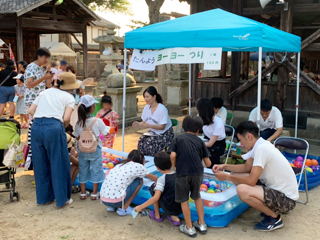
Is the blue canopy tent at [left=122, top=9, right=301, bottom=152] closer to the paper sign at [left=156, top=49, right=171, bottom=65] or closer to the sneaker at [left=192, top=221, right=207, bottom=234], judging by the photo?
the paper sign at [left=156, top=49, right=171, bottom=65]

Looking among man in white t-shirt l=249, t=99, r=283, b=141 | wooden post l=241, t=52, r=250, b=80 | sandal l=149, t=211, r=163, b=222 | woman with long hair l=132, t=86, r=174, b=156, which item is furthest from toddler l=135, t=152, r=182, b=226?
wooden post l=241, t=52, r=250, b=80

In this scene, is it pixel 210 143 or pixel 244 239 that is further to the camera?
pixel 210 143

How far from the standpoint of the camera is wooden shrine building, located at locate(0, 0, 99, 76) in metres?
12.4

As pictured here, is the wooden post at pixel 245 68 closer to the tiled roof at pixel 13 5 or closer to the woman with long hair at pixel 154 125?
the woman with long hair at pixel 154 125

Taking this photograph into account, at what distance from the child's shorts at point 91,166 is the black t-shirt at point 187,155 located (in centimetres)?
129

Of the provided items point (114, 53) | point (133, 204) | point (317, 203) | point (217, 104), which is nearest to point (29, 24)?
point (114, 53)

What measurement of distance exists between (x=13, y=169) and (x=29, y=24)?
10327 millimetres

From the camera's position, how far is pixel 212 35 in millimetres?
4637

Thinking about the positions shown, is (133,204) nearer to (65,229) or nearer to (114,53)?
(65,229)

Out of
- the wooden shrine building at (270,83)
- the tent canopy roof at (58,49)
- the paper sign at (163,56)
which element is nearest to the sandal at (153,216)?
the paper sign at (163,56)

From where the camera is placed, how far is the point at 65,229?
3.62m

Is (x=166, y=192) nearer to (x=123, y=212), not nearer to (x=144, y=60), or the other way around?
(x=123, y=212)

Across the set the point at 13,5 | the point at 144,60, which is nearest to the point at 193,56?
the point at 144,60

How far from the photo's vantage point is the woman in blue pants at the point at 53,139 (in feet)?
12.9
